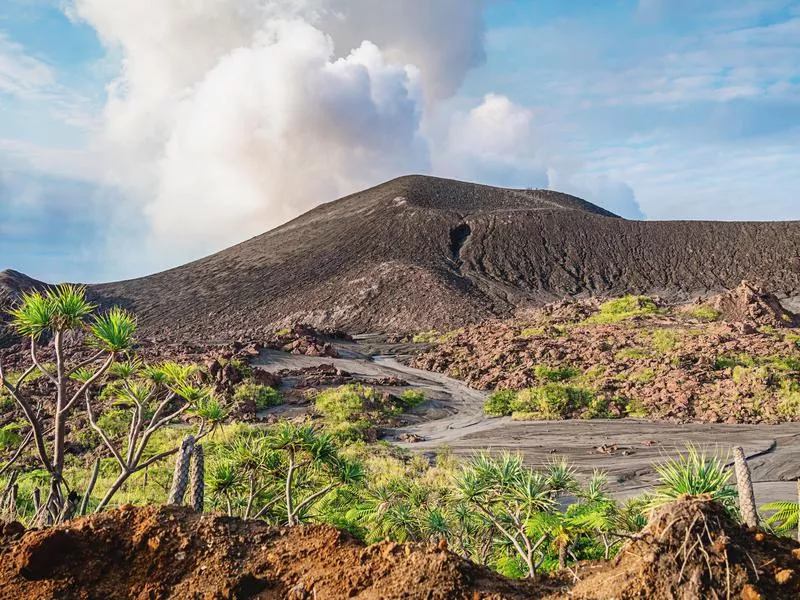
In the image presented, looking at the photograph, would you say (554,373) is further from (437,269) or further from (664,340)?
(437,269)

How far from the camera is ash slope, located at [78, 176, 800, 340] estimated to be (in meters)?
55.3

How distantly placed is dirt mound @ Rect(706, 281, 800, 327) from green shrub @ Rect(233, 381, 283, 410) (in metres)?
23.2

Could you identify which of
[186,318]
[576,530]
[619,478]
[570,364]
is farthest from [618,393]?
[186,318]

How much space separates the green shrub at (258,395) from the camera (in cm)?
2408

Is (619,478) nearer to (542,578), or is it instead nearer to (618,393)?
(618,393)

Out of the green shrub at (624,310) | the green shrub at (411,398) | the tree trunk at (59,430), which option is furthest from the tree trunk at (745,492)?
the green shrub at (624,310)

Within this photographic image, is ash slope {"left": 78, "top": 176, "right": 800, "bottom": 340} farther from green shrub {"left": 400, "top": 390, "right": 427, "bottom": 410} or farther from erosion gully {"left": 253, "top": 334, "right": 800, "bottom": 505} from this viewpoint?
erosion gully {"left": 253, "top": 334, "right": 800, "bottom": 505}

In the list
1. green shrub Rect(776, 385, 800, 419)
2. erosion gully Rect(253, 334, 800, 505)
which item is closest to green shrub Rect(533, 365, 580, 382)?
erosion gully Rect(253, 334, 800, 505)

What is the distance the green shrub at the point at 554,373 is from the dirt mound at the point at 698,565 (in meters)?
24.5

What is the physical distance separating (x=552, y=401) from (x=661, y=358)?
6795 millimetres

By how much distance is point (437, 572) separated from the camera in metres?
3.47

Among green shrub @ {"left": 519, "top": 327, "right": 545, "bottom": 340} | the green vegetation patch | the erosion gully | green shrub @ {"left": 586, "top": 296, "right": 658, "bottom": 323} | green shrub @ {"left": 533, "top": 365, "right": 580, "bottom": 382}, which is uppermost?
green shrub @ {"left": 586, "top": 296, "right": 658, "bottom": 323}

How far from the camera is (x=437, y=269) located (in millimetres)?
62812

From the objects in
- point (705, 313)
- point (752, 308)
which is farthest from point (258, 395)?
point (752, 308)
